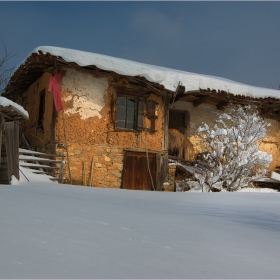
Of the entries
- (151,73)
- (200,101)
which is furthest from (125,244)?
(200,101)

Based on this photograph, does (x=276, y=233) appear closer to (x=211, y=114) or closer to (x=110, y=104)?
(x=110, y=104)

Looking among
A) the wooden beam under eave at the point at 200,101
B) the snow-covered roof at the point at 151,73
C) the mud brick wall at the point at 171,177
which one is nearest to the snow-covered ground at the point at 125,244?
the snow-covered roof at the point at 151,73

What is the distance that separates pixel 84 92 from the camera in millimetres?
10625

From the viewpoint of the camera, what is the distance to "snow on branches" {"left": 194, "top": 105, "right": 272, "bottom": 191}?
32.1 ft

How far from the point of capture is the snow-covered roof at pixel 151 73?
10.1 meters

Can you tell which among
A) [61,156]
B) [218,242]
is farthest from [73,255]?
[61,156]

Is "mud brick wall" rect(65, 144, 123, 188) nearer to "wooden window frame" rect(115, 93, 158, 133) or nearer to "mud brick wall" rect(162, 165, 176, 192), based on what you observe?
"wooden window frame" rect(115, 93, 158, 133)

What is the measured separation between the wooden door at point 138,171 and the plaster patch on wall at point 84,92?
1.54m

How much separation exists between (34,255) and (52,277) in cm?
25

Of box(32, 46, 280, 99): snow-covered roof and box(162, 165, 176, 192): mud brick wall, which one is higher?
box(32, 46, 280, 99): snow-covered roof

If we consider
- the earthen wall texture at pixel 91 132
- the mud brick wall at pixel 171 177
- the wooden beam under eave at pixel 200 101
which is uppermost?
the wooden beam under eave at pixel 200 101

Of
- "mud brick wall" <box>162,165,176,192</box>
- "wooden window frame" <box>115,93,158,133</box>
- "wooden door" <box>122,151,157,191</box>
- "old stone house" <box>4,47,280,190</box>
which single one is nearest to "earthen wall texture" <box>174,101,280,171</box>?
"old stone house" <box>4,47,280,190</box>

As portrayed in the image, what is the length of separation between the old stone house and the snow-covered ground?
734cm

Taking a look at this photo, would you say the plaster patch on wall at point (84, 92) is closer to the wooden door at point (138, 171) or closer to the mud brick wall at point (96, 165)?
the mud brick wall at point (96, 165)
